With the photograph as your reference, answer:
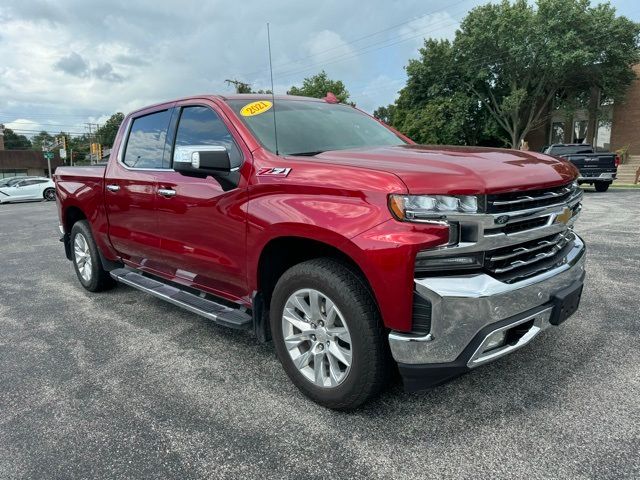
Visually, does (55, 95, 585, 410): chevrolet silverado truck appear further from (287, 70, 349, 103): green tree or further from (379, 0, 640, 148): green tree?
(287, 70, 349, 103): green tree

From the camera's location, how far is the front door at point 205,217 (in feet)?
10.2

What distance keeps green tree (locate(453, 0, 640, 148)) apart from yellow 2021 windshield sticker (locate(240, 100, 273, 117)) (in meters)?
28.0

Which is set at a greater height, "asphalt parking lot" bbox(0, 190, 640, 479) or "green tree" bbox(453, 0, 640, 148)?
"green tree" bbox(453, 0, 640, 148)

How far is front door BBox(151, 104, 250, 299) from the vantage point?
312 cm

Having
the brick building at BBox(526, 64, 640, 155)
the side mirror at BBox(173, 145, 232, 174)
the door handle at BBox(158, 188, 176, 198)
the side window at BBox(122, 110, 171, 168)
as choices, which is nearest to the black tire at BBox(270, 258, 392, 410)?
the side mirror at BBox(173, 145, 232, 174)

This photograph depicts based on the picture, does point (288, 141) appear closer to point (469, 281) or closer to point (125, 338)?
point (469, 281)

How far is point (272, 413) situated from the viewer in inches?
108

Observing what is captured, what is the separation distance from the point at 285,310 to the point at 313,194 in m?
0.72

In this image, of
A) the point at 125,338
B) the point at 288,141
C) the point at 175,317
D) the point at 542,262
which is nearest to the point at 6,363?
the point at 125,338

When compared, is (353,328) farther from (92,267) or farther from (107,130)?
(107,130)

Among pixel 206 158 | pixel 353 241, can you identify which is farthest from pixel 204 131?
pixel 353 241

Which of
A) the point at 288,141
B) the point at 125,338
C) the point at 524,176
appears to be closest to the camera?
the point at 524,176

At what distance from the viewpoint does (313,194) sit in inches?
104

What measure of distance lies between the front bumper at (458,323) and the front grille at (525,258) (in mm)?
72
